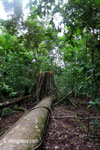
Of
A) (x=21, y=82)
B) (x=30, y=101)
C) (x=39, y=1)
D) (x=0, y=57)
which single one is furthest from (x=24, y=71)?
(x=39, y=1)

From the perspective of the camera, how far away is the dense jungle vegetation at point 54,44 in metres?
1.57

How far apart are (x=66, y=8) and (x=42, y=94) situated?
4.87m

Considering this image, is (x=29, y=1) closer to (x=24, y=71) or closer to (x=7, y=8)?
(x=24, y=71)

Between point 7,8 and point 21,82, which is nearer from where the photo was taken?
point 21,82

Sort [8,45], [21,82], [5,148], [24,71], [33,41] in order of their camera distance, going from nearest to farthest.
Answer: [5,148] < [8,45] < [33,41] < [21,82] < [24,71]

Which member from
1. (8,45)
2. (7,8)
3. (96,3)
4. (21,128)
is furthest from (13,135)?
(7,8)

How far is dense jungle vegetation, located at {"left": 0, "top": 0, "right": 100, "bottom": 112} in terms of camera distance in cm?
157

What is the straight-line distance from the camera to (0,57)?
4.78 metres

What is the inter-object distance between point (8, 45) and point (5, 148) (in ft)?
12.2

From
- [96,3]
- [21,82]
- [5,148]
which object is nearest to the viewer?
[5,148]

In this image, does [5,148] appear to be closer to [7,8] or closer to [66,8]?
[66,8]

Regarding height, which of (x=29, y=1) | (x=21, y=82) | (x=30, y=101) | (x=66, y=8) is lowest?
(x=30, y=101)

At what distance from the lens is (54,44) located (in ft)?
16.4

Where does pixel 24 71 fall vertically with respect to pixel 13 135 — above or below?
above
